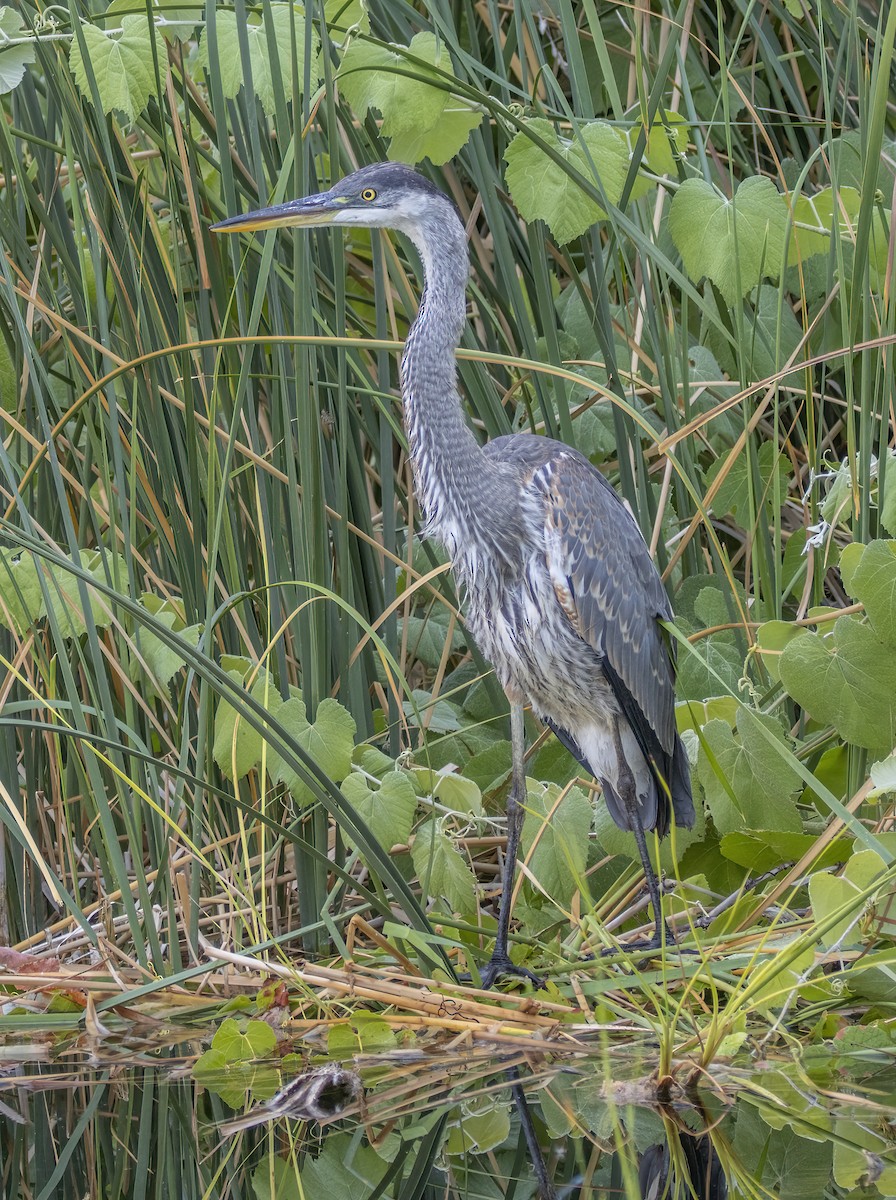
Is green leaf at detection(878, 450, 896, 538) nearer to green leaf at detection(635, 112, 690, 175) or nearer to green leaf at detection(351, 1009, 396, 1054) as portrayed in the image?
green leaf at detection(635, 112, 690, 175)

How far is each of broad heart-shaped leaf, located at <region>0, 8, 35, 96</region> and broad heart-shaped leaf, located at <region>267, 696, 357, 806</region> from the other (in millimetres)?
1378

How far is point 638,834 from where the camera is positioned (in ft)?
11.1

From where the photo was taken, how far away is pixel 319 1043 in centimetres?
289

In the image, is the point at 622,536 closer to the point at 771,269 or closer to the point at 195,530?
the point at 771,269

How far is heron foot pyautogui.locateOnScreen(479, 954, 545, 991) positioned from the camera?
3195 millimetres

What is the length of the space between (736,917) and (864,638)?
0.74 metres

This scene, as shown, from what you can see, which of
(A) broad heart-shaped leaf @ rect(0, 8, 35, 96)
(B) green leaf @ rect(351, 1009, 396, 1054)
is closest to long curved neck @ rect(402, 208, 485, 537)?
(A) broad heart-shaped leaf @ rect(0, 8, 35, 96)

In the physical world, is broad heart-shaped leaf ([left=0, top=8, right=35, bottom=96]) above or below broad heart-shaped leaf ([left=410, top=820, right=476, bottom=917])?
above

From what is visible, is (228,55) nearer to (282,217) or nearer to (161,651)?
(282,217)

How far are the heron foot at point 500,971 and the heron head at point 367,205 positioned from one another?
5.42 feet

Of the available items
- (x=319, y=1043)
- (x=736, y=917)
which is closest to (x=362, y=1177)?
(x=319, y=1043)

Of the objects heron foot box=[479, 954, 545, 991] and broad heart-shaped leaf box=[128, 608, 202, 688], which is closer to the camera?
broad heart-shaped leaf box=[128, 608, 202, 688]

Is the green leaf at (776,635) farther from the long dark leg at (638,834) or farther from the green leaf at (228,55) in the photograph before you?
the green leaf at (228,55)

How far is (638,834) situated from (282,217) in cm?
159
